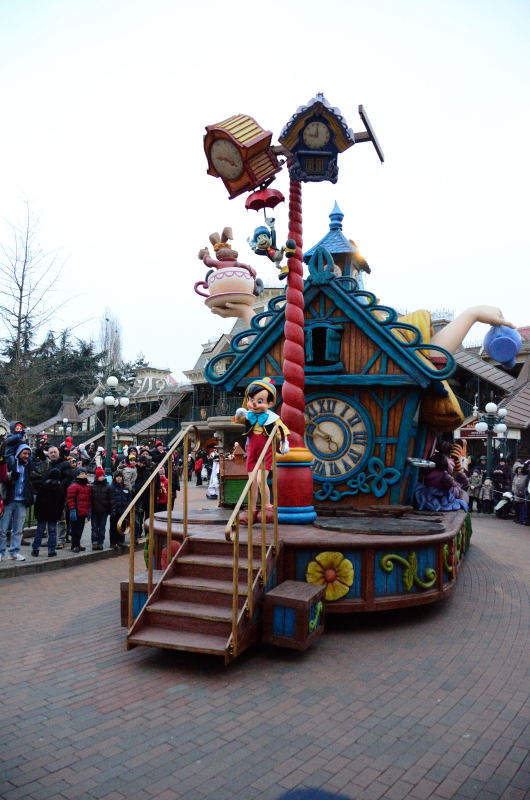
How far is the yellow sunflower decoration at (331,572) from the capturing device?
555 centimetres

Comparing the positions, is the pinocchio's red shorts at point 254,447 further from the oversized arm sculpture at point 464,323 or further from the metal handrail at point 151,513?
the oversized arm sculpture at point 464,323

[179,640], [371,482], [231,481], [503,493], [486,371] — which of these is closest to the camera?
[179,640]

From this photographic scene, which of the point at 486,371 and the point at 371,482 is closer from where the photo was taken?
the point at 371,482

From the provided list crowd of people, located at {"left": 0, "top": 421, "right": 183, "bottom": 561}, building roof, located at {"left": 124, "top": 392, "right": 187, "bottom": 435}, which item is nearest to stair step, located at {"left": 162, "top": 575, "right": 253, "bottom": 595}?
crowd of people, located at {"left": 0, "top": 421, "right": 183, "bottom": 561}

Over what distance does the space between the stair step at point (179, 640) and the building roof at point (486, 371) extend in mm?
23228

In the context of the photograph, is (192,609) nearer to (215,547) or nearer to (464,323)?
(215,547)

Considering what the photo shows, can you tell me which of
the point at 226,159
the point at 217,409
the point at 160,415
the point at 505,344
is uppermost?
the point at 226,159

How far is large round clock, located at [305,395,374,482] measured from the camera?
27.0ft

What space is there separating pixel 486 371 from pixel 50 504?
22.4 meters

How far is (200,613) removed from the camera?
4793 mm

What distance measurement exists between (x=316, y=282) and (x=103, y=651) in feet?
19.3

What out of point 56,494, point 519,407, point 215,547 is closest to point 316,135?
point 215,547

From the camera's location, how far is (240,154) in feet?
22.6

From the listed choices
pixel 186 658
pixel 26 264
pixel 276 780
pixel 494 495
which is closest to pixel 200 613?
pixel 186 658
